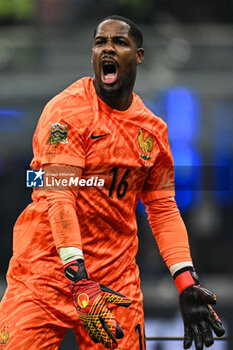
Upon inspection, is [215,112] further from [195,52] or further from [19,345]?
[19,345]

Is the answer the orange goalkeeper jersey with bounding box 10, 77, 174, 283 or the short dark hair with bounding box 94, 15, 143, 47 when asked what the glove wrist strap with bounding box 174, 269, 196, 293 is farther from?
the short dark hair with bounding box 94, 15, 143, 47

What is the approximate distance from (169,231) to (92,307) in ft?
2.44

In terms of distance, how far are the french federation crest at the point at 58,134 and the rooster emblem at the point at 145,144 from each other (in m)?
0.43

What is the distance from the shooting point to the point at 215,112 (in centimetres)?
843

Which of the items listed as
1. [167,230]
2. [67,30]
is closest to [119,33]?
[167,230]

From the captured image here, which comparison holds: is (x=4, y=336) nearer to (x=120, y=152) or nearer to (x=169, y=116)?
(x=120, y=152)

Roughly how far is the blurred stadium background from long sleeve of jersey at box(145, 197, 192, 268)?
2.41 m

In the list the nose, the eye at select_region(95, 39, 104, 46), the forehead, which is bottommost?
the nose

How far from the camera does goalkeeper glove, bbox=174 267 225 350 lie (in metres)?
3.37

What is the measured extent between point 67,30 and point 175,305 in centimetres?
289

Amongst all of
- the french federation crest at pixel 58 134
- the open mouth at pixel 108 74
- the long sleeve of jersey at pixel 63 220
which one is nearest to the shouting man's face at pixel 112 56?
the open mouth at pixel 108 74

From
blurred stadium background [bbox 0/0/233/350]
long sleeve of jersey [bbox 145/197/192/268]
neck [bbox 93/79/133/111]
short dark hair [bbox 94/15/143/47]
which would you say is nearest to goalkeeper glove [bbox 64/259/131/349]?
long sleeve of jersey [bbox 145/197/192/268]

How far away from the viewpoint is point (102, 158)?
3.38 m

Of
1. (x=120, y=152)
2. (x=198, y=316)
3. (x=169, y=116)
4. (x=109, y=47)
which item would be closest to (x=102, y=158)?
(x=120, y=152)
